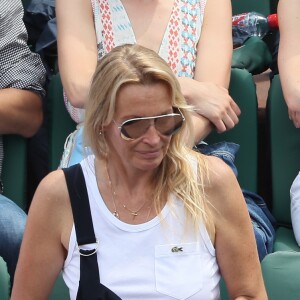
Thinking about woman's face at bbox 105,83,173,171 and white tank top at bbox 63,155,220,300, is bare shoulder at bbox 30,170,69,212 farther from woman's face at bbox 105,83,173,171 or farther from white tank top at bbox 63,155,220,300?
woman's face at bbox 105,83,173,171

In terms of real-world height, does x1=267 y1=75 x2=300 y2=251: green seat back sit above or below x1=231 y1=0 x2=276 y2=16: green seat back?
below

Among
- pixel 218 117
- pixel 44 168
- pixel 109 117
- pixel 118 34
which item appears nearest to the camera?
pixel 109 117

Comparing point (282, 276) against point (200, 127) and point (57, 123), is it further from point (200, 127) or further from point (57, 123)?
point (57, 123)

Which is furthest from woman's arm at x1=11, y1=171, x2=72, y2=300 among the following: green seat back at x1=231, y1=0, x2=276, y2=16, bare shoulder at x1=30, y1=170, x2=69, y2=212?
green seat back at x1=231, y1=0, x2=276, y2=16

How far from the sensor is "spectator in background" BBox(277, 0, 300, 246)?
2361 millimetres

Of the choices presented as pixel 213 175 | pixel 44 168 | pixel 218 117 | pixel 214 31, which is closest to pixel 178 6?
pixel 214 31

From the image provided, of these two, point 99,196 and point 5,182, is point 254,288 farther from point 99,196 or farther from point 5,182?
point 5,182

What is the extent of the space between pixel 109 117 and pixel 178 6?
98cm

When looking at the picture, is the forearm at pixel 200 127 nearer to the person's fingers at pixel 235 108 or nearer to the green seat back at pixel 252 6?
the person's fingers at pixel 235 108

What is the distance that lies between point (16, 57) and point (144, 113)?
1064 mm

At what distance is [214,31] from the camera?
260 centimetres

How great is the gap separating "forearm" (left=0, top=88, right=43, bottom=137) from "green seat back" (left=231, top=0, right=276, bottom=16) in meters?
0.99

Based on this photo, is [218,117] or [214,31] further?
[214,31]

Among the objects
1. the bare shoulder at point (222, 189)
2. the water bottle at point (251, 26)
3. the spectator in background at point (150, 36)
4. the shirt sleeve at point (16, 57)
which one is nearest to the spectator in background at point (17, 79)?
the shirt sleeve at point (16, 57)
